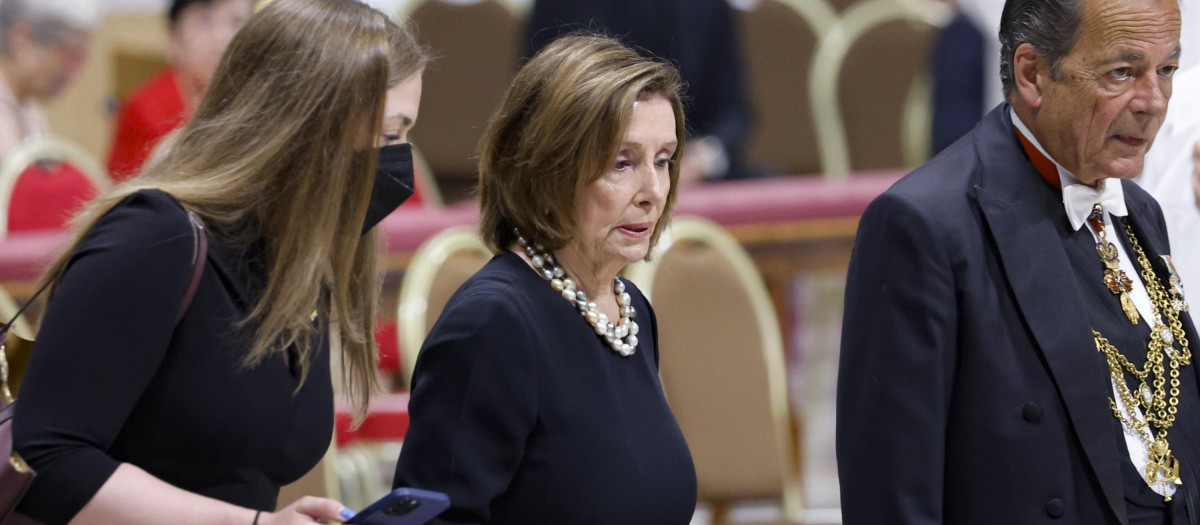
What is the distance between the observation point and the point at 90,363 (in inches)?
61.7

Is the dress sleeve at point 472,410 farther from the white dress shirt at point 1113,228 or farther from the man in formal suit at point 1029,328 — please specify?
the white dress shirt at point 1113,228

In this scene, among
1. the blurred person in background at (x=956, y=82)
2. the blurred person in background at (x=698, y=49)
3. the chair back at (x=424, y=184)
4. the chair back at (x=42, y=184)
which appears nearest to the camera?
the chair back at (x=42, y=184)

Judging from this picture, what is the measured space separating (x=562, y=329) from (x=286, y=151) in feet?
1.35

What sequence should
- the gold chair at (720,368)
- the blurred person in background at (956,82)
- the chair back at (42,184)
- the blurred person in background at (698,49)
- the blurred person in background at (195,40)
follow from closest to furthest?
1. the gold chair at (720,368)
2. the blurred person in background at (195,40)
3. the chair back at (42,184)
4. the blurred person in background at (698,49)
5. the blurred person in background at (956,82)

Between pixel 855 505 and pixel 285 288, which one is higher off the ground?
pixel 285 288

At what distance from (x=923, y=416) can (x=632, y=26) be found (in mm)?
3476

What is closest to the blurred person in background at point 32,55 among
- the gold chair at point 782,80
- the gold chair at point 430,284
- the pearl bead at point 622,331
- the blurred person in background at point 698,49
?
the blurred person in background at point 698,49

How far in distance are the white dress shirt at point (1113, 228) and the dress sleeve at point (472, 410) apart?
764 millimetres

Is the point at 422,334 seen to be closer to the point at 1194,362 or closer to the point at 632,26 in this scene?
the point at 1194,362

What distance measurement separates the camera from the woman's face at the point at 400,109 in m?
1.96

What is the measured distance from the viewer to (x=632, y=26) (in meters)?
5.07

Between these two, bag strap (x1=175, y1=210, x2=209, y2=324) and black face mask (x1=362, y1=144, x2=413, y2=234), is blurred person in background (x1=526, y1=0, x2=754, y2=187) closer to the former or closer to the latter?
black face mask (x1=362, y1=144, x2=413, y2=234)

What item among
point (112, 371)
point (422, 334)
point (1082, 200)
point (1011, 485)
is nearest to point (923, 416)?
point (1011, 485)

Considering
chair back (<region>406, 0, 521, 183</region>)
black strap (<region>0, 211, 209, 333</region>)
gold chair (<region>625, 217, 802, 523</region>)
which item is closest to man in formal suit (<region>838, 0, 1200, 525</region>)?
black strap (<region>0, 211, 209, 333</region>)
